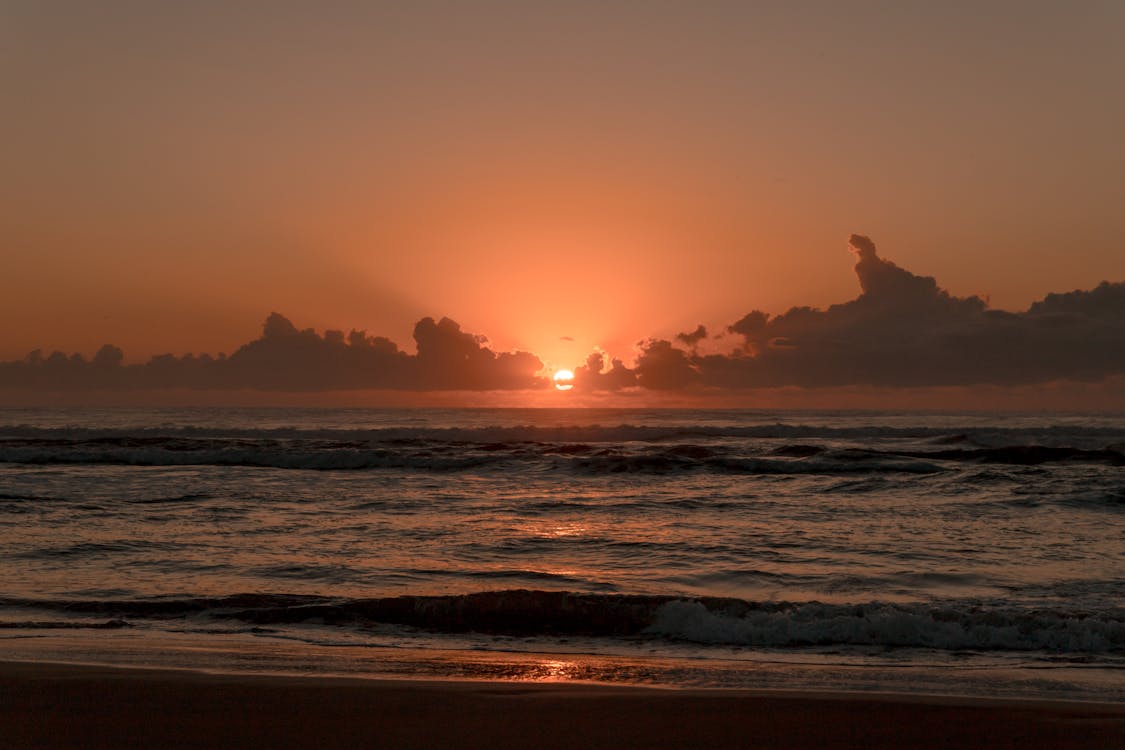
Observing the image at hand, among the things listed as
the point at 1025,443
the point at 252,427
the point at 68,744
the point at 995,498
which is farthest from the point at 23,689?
the point at 252,427

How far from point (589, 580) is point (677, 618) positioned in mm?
2192

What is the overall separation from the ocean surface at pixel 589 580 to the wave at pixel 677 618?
3 cm

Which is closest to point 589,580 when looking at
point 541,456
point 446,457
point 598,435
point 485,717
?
point 485,717

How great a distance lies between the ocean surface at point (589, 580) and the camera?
838cm

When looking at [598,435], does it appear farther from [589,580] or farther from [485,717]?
[485,717]

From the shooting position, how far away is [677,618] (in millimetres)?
9789

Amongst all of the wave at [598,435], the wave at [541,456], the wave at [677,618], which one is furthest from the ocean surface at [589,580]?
the wave at [598,435]

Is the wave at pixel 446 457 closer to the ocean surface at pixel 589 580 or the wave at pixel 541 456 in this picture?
the wave at pixel 541 456

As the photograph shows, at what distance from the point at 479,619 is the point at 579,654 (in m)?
1.59

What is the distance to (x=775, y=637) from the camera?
31.0 feet

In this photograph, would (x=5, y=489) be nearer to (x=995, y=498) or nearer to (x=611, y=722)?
(x=611, y=722)

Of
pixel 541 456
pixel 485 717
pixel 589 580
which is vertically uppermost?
pixel 485 717

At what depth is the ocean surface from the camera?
330 inches

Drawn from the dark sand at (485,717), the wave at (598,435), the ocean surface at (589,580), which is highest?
the dark sand at (485,717)
